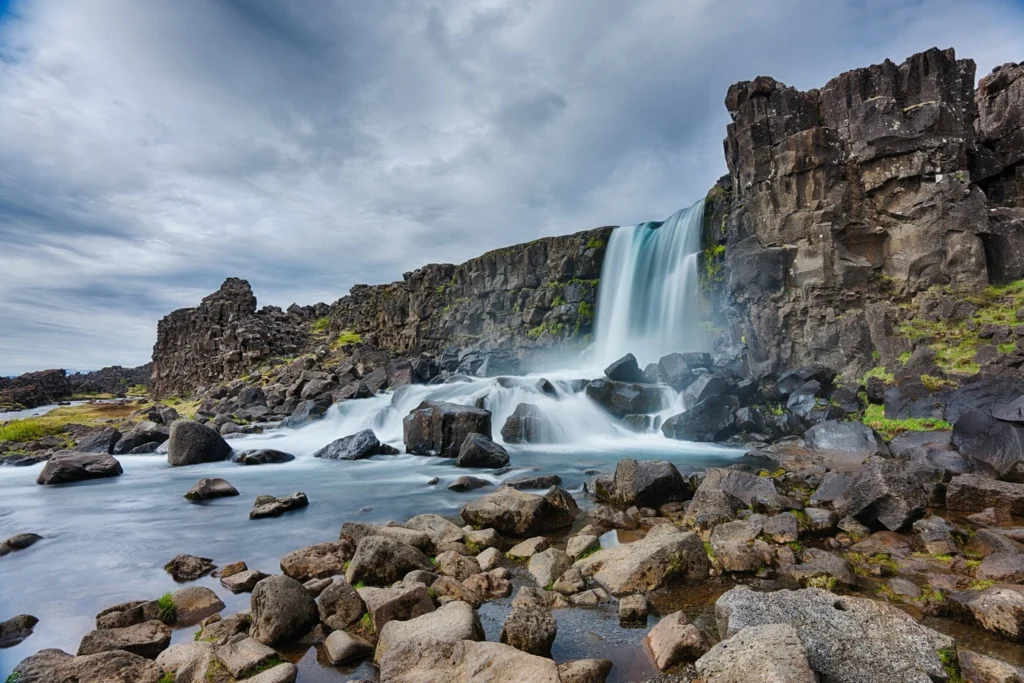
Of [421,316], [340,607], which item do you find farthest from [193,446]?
[421,316]

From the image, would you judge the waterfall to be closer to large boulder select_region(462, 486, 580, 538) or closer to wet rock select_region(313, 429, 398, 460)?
wet rock select_region(313, 429, 398, 460)

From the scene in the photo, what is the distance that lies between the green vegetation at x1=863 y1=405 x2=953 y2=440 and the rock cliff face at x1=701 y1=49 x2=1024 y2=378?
3.43m

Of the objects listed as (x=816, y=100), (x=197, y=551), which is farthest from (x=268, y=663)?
(x=816, y=100)

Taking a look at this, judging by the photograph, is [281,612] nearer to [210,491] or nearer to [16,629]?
[16,629]

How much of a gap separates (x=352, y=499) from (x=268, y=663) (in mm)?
8265

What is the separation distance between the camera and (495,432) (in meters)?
21.9

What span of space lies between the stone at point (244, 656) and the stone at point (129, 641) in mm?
887

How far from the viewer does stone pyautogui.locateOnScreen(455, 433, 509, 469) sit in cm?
1598

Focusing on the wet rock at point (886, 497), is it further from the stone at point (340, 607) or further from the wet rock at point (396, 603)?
the stone at point (340, 607)

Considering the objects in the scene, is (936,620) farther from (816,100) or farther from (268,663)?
(816,100)

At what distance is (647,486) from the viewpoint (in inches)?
→ 413

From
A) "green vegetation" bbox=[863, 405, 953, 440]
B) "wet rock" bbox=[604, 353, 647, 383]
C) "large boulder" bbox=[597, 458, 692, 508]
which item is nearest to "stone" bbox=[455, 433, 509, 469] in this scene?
"large boulder" bbox=[597, 458, 692, 508]

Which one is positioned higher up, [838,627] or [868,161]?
[868,161]

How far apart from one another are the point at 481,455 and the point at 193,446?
37.7ft
